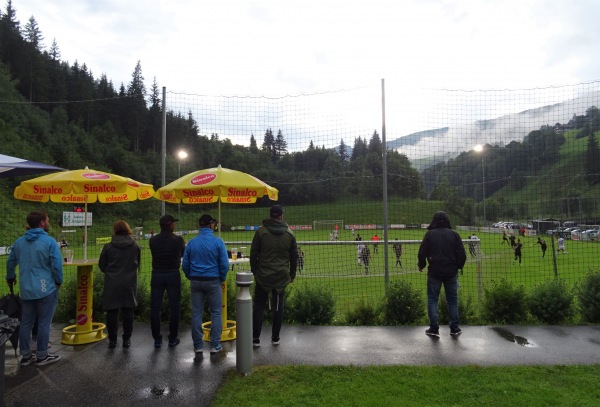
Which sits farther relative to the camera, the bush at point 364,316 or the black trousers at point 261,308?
the bush at point 364,316

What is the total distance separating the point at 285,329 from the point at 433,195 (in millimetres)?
4208

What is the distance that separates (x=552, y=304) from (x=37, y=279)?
25.2ft

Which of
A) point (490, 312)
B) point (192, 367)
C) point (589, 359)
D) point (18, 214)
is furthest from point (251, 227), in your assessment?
point (18, 214)

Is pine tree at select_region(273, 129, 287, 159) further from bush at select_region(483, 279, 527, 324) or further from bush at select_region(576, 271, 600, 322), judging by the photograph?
bush at select_region(576, 271, 600, 322)

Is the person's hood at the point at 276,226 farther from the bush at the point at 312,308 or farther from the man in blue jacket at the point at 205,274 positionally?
the bush at the point at 312,308

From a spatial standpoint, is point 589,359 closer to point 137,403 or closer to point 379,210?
point 379,210

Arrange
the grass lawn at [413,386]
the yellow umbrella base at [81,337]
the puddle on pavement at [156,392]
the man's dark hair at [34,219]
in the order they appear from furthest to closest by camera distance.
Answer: the yellow umbrella base at [81,337], the man's dark hair at [34,219], the puddle on pavement at [156,392], the grass lawn at [413,386]

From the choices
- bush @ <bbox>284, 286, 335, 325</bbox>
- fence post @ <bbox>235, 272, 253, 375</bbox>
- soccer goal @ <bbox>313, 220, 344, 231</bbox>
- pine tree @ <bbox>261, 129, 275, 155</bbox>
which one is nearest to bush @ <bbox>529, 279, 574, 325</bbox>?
bush @ <bbox>284, 286, 335, 325</bbox>

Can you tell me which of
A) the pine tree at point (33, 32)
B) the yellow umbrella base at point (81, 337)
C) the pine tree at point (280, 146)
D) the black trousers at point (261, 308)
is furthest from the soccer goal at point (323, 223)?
the pine tree at point (33, 32)

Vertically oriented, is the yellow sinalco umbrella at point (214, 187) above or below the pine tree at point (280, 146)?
below

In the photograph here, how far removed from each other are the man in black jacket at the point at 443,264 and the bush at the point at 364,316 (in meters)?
1.01

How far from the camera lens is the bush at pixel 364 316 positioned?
7.13 meters

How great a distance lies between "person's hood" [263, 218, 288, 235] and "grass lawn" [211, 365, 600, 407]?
5.77 ft

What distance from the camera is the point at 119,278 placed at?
5719mm
